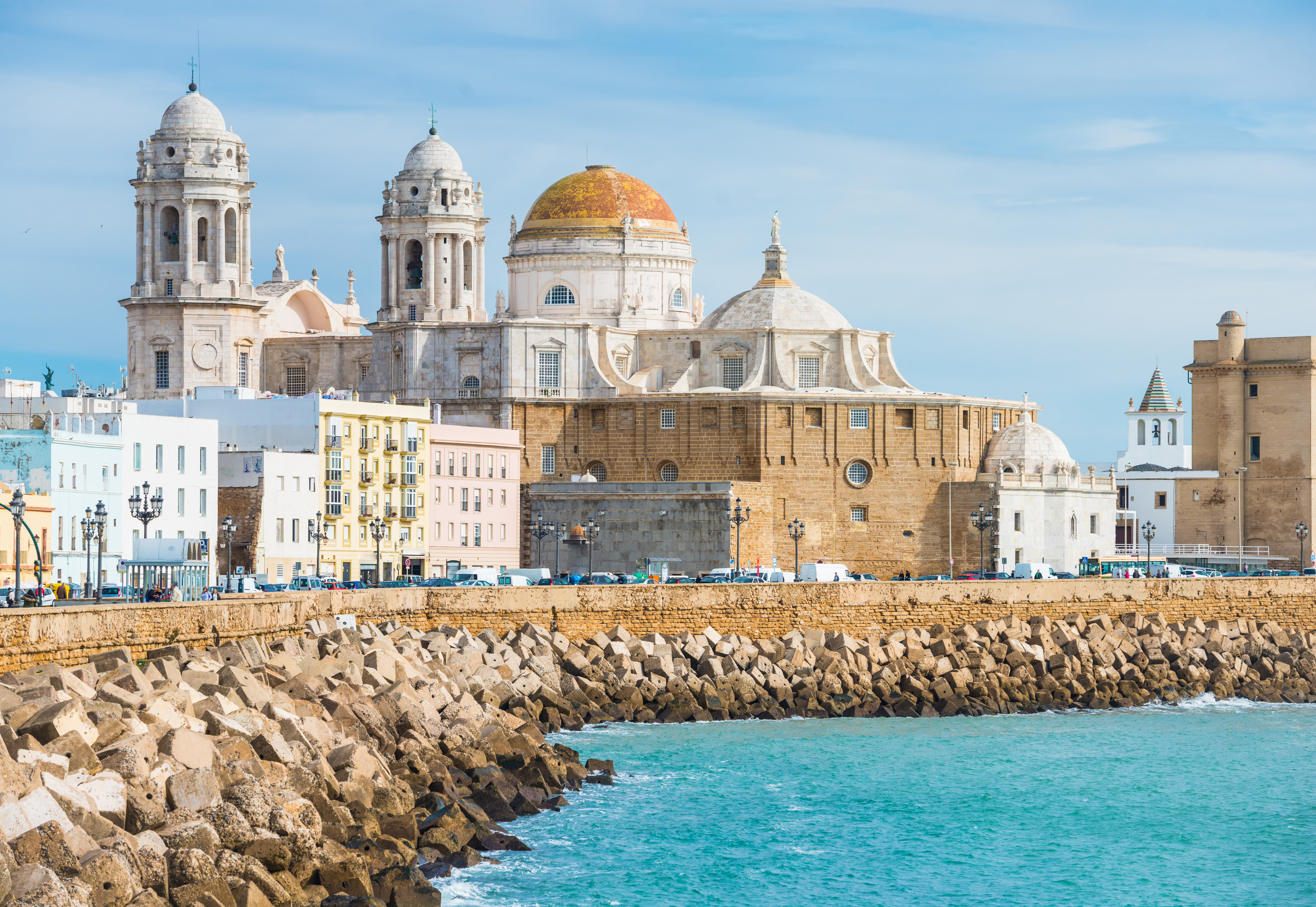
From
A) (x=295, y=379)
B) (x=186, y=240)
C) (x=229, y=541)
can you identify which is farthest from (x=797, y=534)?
(x=295, y=379)

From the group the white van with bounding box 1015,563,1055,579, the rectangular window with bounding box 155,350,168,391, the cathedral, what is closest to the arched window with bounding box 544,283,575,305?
the cathedral

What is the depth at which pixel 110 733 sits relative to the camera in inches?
795

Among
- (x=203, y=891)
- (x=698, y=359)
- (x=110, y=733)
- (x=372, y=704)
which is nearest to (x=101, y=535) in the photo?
(x=372, y=704)

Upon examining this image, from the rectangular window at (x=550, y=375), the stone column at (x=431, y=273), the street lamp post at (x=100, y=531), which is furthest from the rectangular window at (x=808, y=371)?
the street lamp post at (x=100, y=531)

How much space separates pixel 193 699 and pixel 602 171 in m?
55.0

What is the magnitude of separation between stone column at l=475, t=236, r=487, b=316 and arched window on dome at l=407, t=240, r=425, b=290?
1.86 metres

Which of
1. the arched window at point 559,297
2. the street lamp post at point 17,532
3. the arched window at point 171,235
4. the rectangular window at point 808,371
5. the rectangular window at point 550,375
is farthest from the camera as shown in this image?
the arched window at point 559,297

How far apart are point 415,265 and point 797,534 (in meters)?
21.2

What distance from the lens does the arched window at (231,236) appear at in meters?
65.4

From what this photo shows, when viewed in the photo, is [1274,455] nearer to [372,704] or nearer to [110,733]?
[372,704]

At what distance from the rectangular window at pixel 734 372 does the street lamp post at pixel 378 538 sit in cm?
1742

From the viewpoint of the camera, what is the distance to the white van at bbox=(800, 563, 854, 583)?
5419 centimetres

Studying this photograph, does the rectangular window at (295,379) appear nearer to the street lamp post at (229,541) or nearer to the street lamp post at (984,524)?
the street lamp post at (229,541)

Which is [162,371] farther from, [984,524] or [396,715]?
[396,715]
